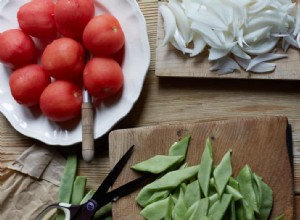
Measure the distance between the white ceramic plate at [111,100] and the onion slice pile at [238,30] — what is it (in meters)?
0.08

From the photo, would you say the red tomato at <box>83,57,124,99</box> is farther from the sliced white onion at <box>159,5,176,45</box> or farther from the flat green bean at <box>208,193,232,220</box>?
the flat green bean at <box>208,193,232,220</box>

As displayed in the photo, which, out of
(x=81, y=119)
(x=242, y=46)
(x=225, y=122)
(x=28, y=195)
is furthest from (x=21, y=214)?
(x=242, y=46)

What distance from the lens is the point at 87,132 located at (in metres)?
1.34

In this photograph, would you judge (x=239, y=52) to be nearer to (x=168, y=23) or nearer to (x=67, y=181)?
(x=168, y=23)

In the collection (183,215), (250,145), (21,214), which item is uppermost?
(250,145)

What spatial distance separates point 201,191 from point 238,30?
14.9 inches

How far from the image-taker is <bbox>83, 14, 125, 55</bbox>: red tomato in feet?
4.22

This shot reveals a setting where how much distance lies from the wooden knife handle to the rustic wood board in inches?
7.4

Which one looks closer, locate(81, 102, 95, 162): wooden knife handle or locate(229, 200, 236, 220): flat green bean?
locate(229, 200, 236, 220): flat green bean

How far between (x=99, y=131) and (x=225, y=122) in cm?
31

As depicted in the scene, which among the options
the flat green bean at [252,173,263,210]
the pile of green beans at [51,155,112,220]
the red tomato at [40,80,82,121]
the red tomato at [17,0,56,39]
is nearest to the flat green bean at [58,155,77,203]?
the pile of green beans at [51,155,112,220]

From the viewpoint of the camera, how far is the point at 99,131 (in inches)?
53.4

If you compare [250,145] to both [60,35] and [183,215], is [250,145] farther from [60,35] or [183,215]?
[60,35]

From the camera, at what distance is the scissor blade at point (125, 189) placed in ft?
4.16
